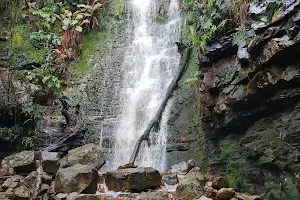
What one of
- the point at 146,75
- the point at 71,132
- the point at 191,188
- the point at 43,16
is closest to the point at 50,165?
the point at 191,188

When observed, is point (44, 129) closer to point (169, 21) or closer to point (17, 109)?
point (17, 109)

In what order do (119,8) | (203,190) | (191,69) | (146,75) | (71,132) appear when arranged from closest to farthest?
(203,190) < (71,132) < (191,69) < (146,75) < (119,8)

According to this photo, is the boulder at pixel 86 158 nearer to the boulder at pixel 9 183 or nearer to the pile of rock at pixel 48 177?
the pile of rock at pixel 48 177

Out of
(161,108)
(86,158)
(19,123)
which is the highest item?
(161,108)

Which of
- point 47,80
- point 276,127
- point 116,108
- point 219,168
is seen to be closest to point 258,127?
point 276,127

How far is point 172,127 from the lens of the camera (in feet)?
25.3

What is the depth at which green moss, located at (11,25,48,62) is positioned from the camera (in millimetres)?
10109

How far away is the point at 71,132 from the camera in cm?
746

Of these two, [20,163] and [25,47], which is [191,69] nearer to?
[20,163]

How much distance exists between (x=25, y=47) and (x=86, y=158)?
6.54 meters

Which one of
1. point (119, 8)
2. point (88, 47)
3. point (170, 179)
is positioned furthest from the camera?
point (119, 8)

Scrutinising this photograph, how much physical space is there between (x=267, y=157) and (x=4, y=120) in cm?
684

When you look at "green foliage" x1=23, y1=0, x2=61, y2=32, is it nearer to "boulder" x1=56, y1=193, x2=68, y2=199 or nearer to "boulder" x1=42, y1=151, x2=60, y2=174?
"boulder" x1=42, y1=151, x2=60, y2=174

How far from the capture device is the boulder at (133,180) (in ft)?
14.9
